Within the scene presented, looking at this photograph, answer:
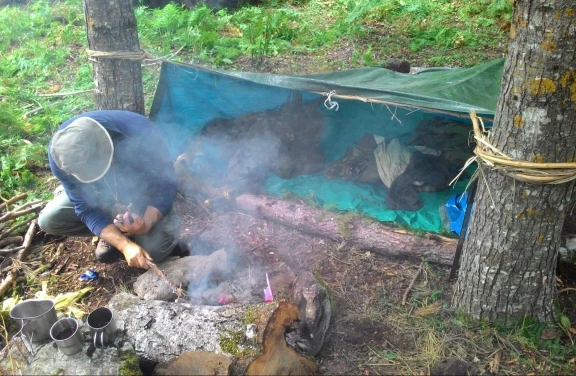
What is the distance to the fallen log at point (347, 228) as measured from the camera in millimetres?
3559

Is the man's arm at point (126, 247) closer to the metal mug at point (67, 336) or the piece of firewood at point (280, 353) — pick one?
the metal mug at point (67, 336)

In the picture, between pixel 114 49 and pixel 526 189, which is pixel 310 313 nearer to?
pixel 526 189

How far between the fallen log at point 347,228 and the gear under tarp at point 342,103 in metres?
0.33

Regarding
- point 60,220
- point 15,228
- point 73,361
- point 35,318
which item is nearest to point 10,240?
point 15,228

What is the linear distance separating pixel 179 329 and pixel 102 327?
1.32 feet

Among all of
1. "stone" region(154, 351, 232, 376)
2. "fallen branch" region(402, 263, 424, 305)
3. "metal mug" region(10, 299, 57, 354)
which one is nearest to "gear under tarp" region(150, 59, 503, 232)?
"fallen branch" region(402, 263, 424, 305)

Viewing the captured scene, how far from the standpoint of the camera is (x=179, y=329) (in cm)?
261

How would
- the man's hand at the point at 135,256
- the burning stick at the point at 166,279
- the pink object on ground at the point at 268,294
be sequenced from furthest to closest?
the man's hand at the point at 135,256
the burning stick at the point at 166,279
the pink object on ground at the point at 268,294

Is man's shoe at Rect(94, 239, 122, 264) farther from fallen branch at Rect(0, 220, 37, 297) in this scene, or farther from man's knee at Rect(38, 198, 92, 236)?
fallen branch at Rect(0, 220, 37, 297)

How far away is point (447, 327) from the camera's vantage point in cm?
292

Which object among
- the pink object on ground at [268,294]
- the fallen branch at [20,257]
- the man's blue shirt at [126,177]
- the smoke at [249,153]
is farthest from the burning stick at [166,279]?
the fallen branch at [20,257]

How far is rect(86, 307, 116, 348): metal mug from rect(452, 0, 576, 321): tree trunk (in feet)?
6.72

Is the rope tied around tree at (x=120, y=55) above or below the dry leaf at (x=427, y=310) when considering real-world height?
above

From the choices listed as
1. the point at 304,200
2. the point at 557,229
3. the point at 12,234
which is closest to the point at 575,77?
the point at 557,229
